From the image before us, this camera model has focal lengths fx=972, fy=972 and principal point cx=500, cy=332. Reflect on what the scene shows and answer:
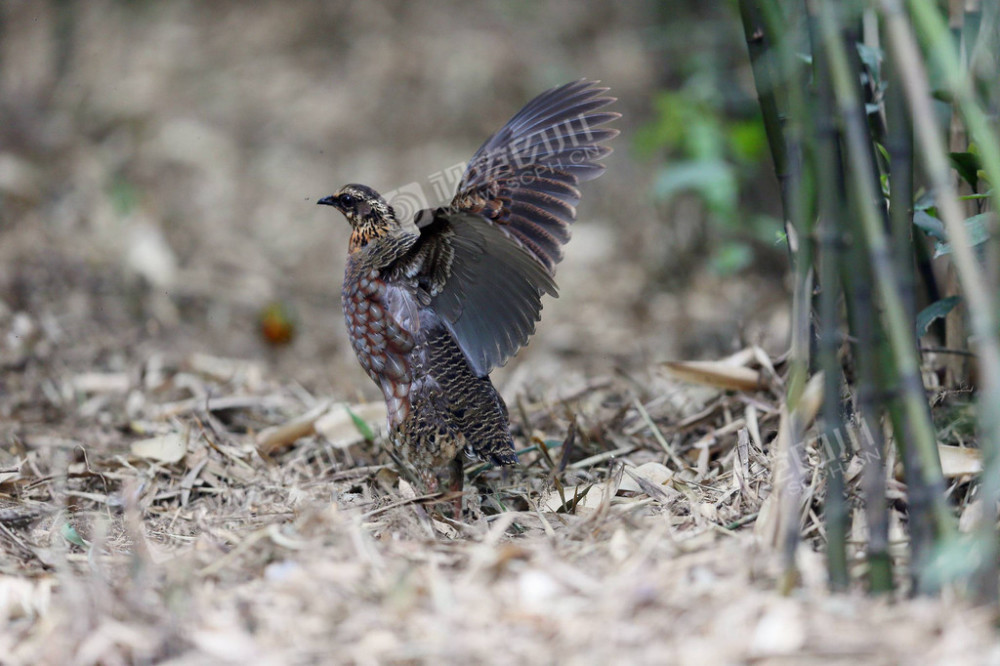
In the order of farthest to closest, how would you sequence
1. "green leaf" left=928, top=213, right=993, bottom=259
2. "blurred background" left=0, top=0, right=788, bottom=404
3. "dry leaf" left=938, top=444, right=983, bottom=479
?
"blurred background" left=0, top=0, right=788, bottom=404, "dry leaf" left=938, top=444, right=983, bottom=479, "green leaf" left=928, top=213, right=993, bottom=259

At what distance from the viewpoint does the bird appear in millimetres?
2922

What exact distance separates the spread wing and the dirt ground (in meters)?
0.45

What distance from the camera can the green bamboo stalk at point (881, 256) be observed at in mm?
1716

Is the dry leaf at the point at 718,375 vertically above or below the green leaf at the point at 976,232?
below

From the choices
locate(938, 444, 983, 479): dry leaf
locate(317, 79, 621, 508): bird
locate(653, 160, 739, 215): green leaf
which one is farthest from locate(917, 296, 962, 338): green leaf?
locate(653, 160, 739, 215): green leaf

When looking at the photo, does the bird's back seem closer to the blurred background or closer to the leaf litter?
the leaf litter

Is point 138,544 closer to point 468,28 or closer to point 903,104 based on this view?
point 903,104

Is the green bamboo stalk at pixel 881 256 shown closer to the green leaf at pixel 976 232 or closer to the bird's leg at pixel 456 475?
the green leaf at pixel 976 232

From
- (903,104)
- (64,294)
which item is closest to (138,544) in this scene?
(903,104)

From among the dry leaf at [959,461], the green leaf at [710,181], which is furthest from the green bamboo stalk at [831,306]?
the green leaf at [710,181]

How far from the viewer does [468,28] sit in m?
7.39

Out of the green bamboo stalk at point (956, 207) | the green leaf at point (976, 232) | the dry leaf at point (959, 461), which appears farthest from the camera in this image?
the dry leaf at point (959, 461)

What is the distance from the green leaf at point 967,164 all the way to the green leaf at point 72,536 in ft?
8.10

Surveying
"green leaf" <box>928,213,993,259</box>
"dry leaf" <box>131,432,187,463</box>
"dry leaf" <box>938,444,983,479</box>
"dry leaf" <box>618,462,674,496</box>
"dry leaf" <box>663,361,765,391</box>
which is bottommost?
"dry leaf" <box>938,444,983,479</box>
